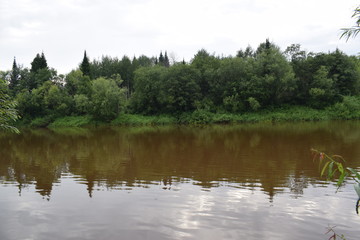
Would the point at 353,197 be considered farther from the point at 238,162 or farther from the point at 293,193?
the point at 238,162

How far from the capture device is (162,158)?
17.1 meters

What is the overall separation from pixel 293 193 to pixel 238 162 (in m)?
5.39

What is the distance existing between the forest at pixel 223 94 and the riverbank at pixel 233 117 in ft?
0.49

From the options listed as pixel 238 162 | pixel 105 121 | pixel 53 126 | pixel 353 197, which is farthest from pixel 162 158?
pixel 53 126

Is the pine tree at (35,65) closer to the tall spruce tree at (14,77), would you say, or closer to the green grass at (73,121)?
the tall spruce tree at (14,77)

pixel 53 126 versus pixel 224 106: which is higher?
pixel 224 106

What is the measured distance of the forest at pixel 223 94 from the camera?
4938 cm

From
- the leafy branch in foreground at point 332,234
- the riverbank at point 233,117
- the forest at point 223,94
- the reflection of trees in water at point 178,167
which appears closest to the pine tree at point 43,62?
the forest at point 223,94

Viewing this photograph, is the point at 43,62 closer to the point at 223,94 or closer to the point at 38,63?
the point at 38,63

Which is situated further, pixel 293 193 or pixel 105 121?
pixel 105 121

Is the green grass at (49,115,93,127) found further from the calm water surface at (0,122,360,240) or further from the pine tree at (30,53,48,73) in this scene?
the calm water surface at (0,122,360,240)

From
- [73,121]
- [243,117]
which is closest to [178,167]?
[243,117]

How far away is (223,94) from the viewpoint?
53.3 m

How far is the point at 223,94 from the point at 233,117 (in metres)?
6.15
